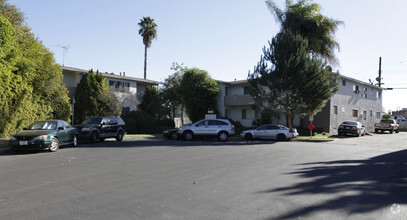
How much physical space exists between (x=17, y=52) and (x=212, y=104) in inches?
868

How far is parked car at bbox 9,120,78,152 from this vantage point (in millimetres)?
12617

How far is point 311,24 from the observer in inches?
1066

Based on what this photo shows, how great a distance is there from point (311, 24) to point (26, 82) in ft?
78.7

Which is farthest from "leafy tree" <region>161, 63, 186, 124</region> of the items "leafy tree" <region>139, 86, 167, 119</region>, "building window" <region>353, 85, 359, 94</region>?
"building window" <region>353, 85, 359, 94</region>

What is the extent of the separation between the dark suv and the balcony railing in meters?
18.4

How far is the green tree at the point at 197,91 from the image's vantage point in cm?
3434

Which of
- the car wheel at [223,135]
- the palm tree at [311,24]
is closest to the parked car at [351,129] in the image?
the palm tree at [311,24]

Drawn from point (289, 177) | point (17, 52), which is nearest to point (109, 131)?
point (17, 52)

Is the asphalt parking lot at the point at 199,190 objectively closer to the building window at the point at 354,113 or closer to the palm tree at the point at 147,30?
the building window at the point at 354,113

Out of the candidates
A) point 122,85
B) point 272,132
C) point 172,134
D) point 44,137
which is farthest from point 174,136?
point 122,85

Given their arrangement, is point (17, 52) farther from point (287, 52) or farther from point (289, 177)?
point (287, 52)

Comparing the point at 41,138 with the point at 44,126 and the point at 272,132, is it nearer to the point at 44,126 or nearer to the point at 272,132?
the point at 44,126

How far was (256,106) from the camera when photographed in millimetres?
27031

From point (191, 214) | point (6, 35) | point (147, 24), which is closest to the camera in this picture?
point (191, 214)
